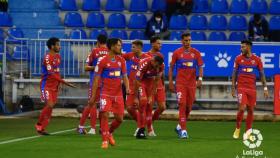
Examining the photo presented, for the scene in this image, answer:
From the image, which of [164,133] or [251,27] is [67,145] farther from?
[251,27]

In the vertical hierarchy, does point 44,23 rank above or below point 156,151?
above

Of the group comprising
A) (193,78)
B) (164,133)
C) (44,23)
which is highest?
(44,23)

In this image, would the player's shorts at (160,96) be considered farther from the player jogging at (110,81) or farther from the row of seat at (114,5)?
the row of seat at (114,5)

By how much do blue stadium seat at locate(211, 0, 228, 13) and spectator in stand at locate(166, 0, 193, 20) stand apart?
0.93 meters

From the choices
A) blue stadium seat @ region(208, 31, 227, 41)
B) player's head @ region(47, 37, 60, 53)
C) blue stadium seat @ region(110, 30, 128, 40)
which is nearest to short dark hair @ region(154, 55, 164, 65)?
player's head @ region(47, 37, 60, 53)

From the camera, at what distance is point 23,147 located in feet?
53.0

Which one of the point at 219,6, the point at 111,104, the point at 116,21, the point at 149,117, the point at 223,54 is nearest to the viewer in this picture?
the point at 111,104

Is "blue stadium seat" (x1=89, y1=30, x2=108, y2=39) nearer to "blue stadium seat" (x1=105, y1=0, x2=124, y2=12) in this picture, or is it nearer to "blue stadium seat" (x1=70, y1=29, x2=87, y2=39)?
"blue stadium seat" (x1=70, y1=29, x2=87, y2=39)

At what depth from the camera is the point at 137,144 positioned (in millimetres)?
16859

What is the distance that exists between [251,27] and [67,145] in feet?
49.6

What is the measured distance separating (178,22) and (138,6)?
1.84 metres

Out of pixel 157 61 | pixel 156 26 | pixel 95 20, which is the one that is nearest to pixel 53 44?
pixel 157 61

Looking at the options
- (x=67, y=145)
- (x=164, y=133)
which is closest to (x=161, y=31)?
(x=164, y=133)

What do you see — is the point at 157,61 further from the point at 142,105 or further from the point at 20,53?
the point at 20,53
